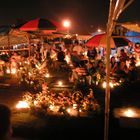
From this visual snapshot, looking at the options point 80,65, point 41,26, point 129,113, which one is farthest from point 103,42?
point 129,113

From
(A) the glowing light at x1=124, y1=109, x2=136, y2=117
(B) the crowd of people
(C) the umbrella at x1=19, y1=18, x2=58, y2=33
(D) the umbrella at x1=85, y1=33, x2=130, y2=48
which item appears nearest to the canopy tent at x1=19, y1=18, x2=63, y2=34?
(C) the umbrella at x1=19, y1=18, x2=58, y2=33

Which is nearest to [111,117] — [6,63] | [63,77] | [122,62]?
[122,62]

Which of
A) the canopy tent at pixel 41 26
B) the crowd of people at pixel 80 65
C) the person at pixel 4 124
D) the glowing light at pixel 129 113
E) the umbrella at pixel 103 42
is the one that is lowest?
the glowing light at pixel 129 113

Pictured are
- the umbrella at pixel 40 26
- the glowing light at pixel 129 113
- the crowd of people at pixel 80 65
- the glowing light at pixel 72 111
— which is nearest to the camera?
the glowing light at pixel 72 111

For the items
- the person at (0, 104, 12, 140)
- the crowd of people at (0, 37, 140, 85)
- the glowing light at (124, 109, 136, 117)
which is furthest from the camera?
the crowd of people at (0, 37, 140, 85)

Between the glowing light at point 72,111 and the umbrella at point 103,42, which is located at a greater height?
the umbrella at point 103,42

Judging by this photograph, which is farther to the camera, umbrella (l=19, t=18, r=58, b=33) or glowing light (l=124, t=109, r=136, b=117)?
umbrella (l=19, t=18, r=58, b=33)

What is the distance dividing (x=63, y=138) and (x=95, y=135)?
811 mm

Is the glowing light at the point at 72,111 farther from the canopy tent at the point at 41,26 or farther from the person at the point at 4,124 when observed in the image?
the person at the point at 4,124

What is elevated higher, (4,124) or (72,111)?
(4,124)

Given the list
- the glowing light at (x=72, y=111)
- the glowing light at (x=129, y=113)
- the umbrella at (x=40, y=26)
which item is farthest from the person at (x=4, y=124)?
the umbrella at (x=40, y=26)

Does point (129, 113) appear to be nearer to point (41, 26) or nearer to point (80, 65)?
point (80, 65)

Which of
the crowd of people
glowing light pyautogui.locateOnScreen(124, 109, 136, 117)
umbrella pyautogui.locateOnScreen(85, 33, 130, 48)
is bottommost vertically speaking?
glowing light pyautogui.locateOnScreen(124, 109, 136, 117)

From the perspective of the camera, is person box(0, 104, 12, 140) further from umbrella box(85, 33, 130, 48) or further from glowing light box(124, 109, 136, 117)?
umbrella box(85, 33, 130, 48)
